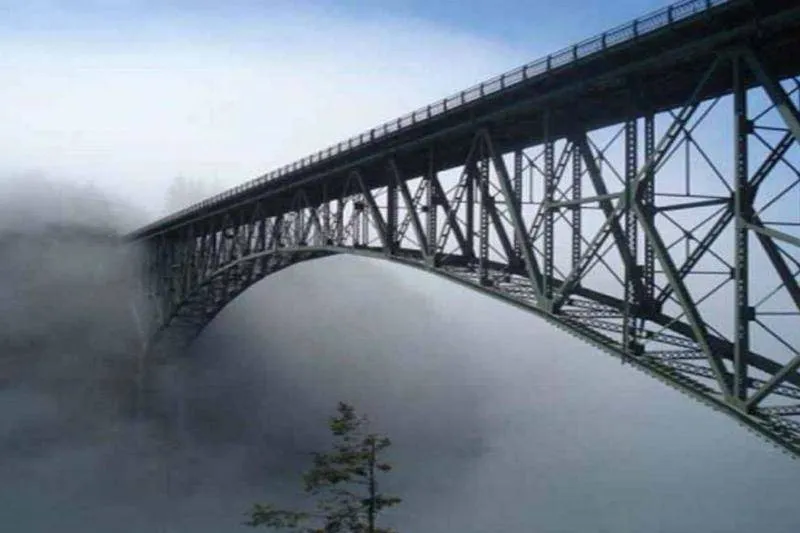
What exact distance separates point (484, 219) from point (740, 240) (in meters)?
10.3

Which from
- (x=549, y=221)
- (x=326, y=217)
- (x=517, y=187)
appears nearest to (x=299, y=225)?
(x=326, y=217)

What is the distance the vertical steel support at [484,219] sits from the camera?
24.6 m

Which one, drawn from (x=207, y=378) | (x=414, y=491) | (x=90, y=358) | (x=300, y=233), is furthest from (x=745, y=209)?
(x=90, y=358)

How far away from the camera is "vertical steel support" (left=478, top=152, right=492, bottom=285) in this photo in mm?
24578

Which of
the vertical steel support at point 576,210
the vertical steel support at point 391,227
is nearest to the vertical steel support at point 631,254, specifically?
the vertical steel support at point 576,210

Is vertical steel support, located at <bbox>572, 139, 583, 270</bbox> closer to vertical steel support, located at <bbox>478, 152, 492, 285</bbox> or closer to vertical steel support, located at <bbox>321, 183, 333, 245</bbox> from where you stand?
vertical steel support, located at <bbox>478, 152, 492, 285</bbox>

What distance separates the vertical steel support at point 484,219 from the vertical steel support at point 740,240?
9692 mm

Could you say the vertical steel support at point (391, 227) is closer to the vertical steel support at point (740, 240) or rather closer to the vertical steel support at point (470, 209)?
the vertical steel support at point (470, 209)

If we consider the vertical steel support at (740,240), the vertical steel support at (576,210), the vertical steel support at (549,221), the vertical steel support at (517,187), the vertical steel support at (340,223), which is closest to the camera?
the vertical steel support at (740,240)

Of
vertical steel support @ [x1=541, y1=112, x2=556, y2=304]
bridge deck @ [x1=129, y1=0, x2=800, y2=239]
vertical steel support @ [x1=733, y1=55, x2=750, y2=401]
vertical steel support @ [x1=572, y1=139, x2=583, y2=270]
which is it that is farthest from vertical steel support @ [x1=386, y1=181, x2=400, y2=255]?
vertical steel support @ [x1=733, y1=55, x2=750, y2=401]

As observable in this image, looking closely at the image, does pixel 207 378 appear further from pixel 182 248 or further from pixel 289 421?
pixel 182 248

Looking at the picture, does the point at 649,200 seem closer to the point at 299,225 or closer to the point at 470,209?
the point at 470,209

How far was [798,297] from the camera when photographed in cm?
1548

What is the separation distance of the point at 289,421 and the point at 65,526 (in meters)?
27.0
